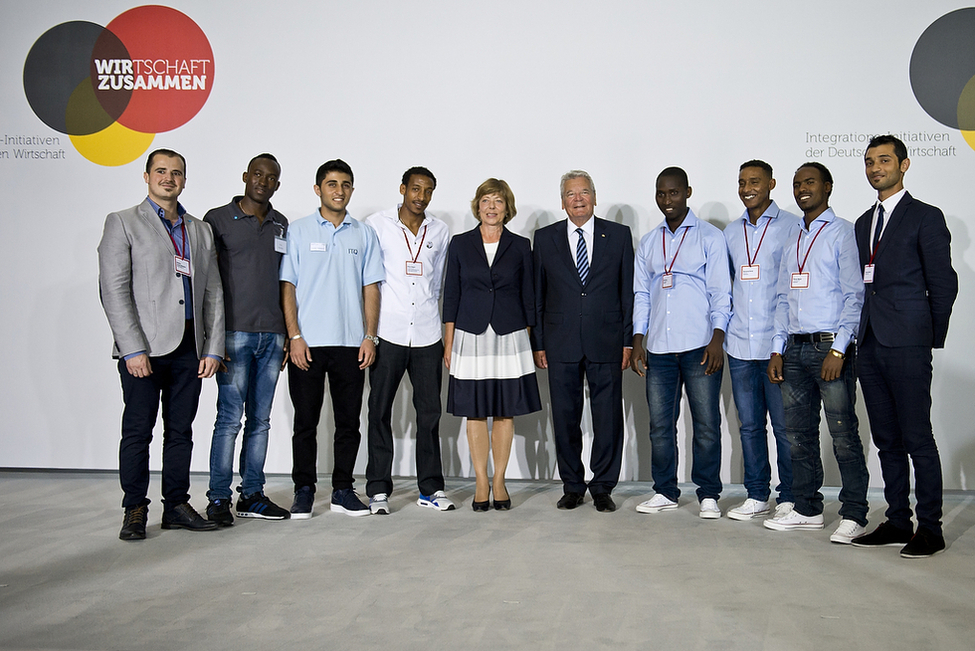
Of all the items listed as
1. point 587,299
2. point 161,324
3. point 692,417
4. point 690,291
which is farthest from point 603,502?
point 161,324

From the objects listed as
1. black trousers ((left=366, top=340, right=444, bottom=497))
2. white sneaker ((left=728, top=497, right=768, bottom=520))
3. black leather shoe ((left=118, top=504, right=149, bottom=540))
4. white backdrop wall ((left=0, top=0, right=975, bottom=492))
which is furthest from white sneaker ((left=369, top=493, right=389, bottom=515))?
white sneaker ((left=728, top=497, right=768, bottom=520))

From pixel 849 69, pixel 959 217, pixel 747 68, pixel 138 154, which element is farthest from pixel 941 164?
pixel 138 154

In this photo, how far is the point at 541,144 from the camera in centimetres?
465

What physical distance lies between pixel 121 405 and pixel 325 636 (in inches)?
135

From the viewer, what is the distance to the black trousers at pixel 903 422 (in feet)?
9.98

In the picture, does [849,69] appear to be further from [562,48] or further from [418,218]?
[418,218]

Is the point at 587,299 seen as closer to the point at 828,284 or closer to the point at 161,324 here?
the point at 828,284

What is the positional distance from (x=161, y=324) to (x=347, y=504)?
4.11 feet

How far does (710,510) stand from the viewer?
3697mm

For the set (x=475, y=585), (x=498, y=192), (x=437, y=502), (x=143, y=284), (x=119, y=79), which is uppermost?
(x=119, y=79)

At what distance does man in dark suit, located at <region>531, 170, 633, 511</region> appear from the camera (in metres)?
3.90

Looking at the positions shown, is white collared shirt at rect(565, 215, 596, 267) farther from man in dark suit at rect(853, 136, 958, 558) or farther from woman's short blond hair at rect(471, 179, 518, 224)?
man in dark suit at rect(853, 136, 958, 558)

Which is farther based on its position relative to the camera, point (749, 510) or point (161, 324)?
point (749, 510)

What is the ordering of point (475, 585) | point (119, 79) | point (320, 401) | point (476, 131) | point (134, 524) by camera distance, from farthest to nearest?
point (119, 79) < point (476, 131) < point (320, 401) < point (134, 524) < point (475, 585)
